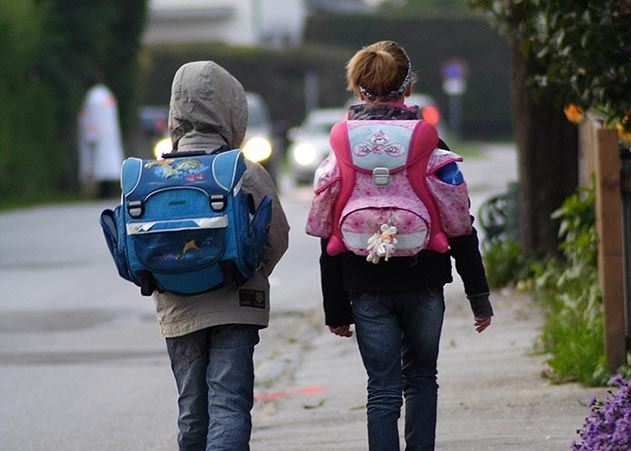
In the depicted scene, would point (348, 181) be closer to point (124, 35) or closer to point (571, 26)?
point (571, 26)

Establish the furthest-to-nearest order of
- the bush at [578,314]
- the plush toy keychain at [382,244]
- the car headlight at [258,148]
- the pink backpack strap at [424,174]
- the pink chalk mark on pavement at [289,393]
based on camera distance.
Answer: the car headlight at [258,148]
the pink chalk mark on pavement at [289,393]
the bush at [578,314]
the pink backpack strap at [424,174]
the plush toy keychain at [382,244]

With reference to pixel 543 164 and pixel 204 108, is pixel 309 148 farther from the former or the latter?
pixel 204 108

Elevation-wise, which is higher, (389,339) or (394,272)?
(394,272)

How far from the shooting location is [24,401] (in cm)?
876

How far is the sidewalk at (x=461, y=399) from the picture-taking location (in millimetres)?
6914

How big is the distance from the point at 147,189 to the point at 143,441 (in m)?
2.59

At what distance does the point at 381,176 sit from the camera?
5.27 m

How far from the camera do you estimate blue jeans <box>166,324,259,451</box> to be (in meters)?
5.34

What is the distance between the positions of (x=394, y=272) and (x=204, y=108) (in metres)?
0.87

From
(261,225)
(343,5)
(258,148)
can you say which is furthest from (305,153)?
(343,5)

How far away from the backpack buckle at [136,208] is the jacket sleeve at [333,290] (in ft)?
2.12

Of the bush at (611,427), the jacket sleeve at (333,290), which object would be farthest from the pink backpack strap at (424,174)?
the bush at (611,427)

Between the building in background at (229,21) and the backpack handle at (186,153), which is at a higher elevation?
the backpack handle at (186,153)

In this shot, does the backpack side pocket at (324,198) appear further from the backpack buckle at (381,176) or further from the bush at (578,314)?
the bush at (578,314)
